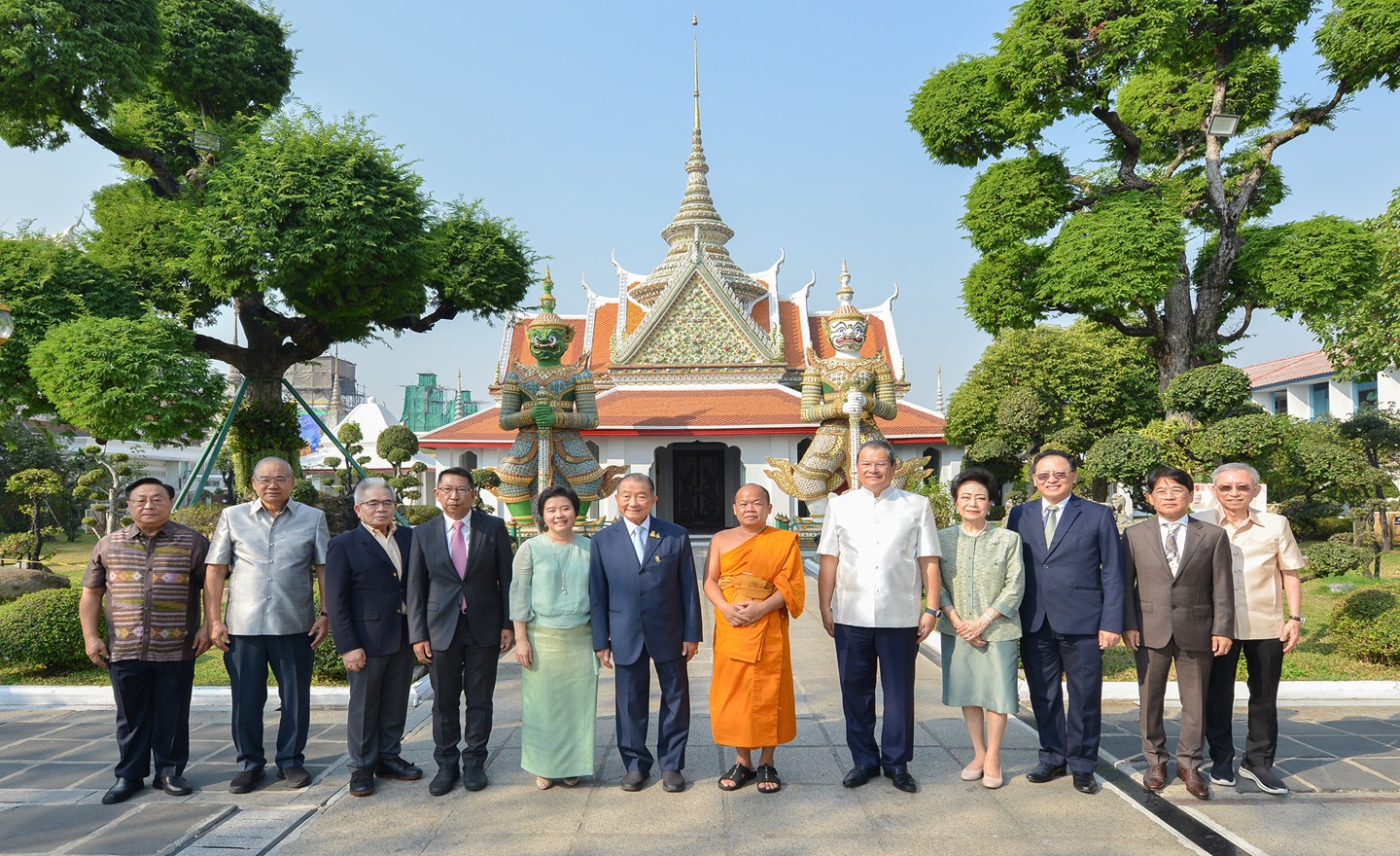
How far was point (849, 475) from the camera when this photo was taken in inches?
463

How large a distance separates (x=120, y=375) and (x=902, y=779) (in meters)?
11.0

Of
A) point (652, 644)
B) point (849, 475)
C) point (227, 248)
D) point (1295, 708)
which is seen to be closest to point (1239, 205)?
point (849, 475)

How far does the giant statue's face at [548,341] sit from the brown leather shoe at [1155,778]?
371 inches

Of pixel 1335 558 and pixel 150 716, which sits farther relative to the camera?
pixel 1335 558

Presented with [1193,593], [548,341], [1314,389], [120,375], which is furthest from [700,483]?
[1314,389]

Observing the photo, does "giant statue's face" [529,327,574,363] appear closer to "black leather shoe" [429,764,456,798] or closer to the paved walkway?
the paved walkway

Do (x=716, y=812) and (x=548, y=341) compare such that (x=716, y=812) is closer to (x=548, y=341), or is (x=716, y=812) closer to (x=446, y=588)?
(x=446, y=588)

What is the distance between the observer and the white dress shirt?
387 cm

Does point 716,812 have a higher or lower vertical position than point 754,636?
lower

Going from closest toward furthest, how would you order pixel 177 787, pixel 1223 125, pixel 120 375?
pixel 177 787 < pixel 120 375 < pixel 1223 125

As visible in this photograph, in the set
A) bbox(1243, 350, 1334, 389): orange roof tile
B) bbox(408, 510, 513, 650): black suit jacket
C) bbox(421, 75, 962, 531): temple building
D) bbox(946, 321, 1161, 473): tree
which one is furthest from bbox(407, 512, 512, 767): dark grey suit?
bbox(1243, 350, 1334, 389): orange roof tile

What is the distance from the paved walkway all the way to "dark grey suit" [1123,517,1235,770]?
0.29m

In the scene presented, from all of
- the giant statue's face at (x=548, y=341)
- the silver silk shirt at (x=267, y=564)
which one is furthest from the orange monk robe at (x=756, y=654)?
the giant statue's face at (x=548, y=341)

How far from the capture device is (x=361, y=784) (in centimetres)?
383
